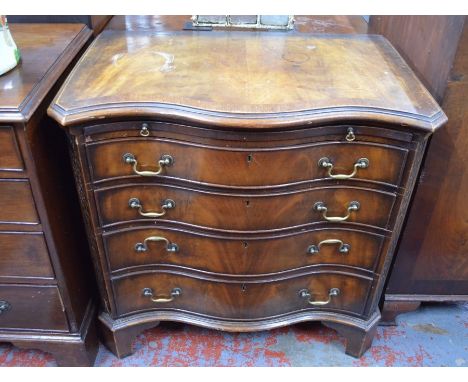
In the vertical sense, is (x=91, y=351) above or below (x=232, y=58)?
below

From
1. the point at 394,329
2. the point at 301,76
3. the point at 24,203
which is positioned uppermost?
the point at 301,76

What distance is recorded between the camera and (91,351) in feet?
4.54

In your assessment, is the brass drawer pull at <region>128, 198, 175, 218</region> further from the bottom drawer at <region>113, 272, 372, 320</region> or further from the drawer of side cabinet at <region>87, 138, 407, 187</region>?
the bottom drawer at <region>113, 272, 372, 320</region>

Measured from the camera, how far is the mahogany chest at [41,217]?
3.21 ft

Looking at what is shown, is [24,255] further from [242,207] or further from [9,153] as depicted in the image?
[242,207]

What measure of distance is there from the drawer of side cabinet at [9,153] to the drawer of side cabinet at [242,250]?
28cm

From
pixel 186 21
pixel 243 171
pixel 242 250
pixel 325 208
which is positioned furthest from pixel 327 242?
pixel 186 21

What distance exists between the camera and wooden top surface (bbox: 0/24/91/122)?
0.93 m

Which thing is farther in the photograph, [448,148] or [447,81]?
[448,148]

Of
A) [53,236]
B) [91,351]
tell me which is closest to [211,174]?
[53,236]

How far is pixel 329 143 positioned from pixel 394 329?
890mm

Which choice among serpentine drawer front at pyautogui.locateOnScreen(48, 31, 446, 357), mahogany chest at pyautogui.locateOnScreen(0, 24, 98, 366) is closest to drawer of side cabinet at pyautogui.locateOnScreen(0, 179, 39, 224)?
mahogany chest at pyautogui.locateOnScreen(0, 24, 98, 366)
